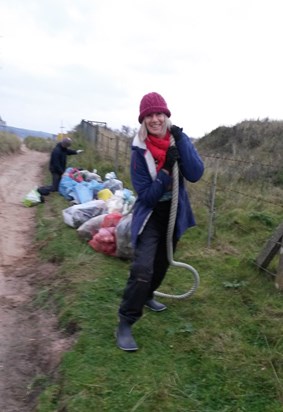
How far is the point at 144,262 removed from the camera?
9.82ft

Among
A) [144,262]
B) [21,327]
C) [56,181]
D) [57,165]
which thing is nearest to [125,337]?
[144,262]

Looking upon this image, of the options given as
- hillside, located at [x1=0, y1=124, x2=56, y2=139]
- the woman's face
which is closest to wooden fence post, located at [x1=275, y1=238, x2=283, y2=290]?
the woman's face

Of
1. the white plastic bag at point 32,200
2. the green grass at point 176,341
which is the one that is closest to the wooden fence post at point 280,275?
the green grass at point 176,341

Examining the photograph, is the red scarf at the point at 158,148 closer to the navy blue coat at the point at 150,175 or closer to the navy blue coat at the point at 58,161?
the navy blue coat at the point at 150,175

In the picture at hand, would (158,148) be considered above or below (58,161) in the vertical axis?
above

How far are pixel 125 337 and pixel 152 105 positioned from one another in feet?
5.73

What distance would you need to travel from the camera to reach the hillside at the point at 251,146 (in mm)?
10219

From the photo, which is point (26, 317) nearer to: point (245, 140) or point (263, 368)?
point (263, 368)

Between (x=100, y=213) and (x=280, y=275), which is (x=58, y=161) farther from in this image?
(x=280, y=275)

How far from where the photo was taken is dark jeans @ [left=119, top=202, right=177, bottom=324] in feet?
9.78

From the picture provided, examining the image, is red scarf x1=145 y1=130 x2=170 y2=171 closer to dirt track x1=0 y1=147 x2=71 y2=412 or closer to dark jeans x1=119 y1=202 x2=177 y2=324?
dark jeans x1=119 y1=202 x2=177 y2=324

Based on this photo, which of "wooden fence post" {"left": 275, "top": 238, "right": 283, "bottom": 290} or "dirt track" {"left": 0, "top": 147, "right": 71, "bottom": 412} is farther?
"wooden fence post" {"left": 275, "top": 238, "right": 283, "bottom": 290}

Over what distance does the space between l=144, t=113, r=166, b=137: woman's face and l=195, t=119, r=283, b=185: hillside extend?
706 cm

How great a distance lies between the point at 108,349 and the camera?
3.13 meters
